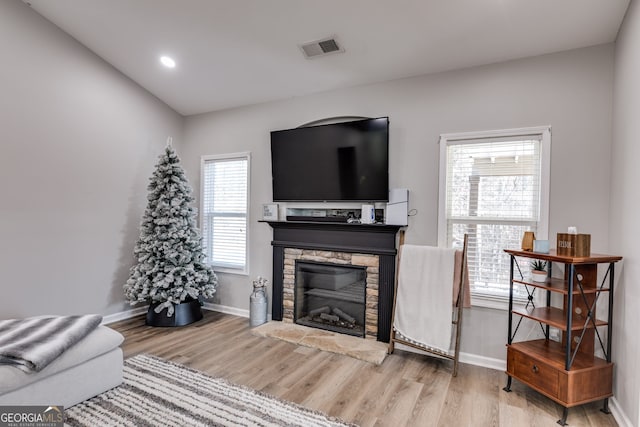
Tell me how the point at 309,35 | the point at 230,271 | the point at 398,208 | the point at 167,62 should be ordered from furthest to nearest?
the point at 230,271, the point at 167,62, the point at 398,208, the point at 309,35

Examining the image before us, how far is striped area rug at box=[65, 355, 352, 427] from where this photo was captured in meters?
2.10

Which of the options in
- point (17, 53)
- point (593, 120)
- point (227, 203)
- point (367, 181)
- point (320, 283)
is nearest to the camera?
point (593, 120)

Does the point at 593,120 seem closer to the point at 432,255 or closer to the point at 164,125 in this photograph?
the point at 432,255

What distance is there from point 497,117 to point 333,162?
1609 millimetres

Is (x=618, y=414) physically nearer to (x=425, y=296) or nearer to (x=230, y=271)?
(x=425, y=296)

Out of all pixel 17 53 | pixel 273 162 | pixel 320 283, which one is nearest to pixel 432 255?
pixel 320 283

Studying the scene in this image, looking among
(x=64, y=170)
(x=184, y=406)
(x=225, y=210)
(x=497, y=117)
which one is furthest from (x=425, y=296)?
(x=64, y=170)

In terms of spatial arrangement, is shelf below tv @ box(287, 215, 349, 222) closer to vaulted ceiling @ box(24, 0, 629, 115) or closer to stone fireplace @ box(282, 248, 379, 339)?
stone fireplace @ box(282, 248, 379, 339)

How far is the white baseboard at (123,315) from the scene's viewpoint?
3925 millimetres

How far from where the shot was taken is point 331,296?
3.86 m

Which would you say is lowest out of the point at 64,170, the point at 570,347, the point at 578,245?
the point at 570,347

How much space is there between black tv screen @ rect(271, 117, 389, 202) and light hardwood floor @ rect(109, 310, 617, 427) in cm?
162

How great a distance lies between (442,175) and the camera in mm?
3109

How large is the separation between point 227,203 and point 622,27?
4.22 meters
